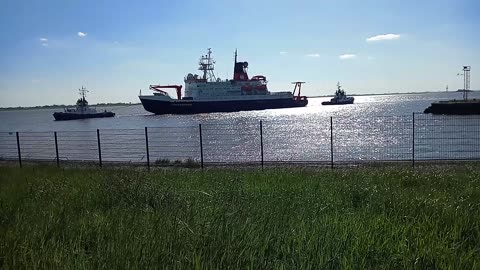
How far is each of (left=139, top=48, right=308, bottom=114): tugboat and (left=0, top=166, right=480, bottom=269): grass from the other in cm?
8312

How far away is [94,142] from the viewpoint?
33094mm

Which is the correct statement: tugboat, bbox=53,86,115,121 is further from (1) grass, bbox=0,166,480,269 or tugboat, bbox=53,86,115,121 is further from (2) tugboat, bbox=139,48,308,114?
(1) grass, bbox=0,166,480,269

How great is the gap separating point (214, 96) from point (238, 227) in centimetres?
8821

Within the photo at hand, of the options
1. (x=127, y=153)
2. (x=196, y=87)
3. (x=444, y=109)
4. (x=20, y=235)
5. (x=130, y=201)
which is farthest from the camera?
(x=196, y=87)

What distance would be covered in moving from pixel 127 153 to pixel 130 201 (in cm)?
1773

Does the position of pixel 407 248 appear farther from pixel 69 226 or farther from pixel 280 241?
pixel 69 226

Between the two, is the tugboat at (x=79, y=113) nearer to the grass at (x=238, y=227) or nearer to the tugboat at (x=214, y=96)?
the tugboat at (x=214, y=96)

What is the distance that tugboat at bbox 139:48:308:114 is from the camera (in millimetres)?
88438

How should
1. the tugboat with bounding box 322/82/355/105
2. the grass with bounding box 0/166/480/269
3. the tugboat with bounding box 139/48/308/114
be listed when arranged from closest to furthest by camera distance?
1. the grass with bounding box 0/166/480/269
2. the tugboat with bounding box 139/48/308/114
3. the tugboat with bounding box 322/82/355/105

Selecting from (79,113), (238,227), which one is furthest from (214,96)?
(238,227)

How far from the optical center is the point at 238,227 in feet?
13.0

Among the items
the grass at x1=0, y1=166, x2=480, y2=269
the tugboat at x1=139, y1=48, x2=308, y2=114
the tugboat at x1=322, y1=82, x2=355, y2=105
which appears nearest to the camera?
the grass at x1=0, y1=166, x2=480, y2=269

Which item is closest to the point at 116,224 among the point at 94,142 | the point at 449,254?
the point at 449,254

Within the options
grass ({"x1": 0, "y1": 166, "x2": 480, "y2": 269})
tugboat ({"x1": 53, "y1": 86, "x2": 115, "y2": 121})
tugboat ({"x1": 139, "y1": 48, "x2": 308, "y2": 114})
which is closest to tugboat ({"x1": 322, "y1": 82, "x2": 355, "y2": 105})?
tugboat ({"x1": 139, "y1": 48, "x2": 308, "y2": 114})
